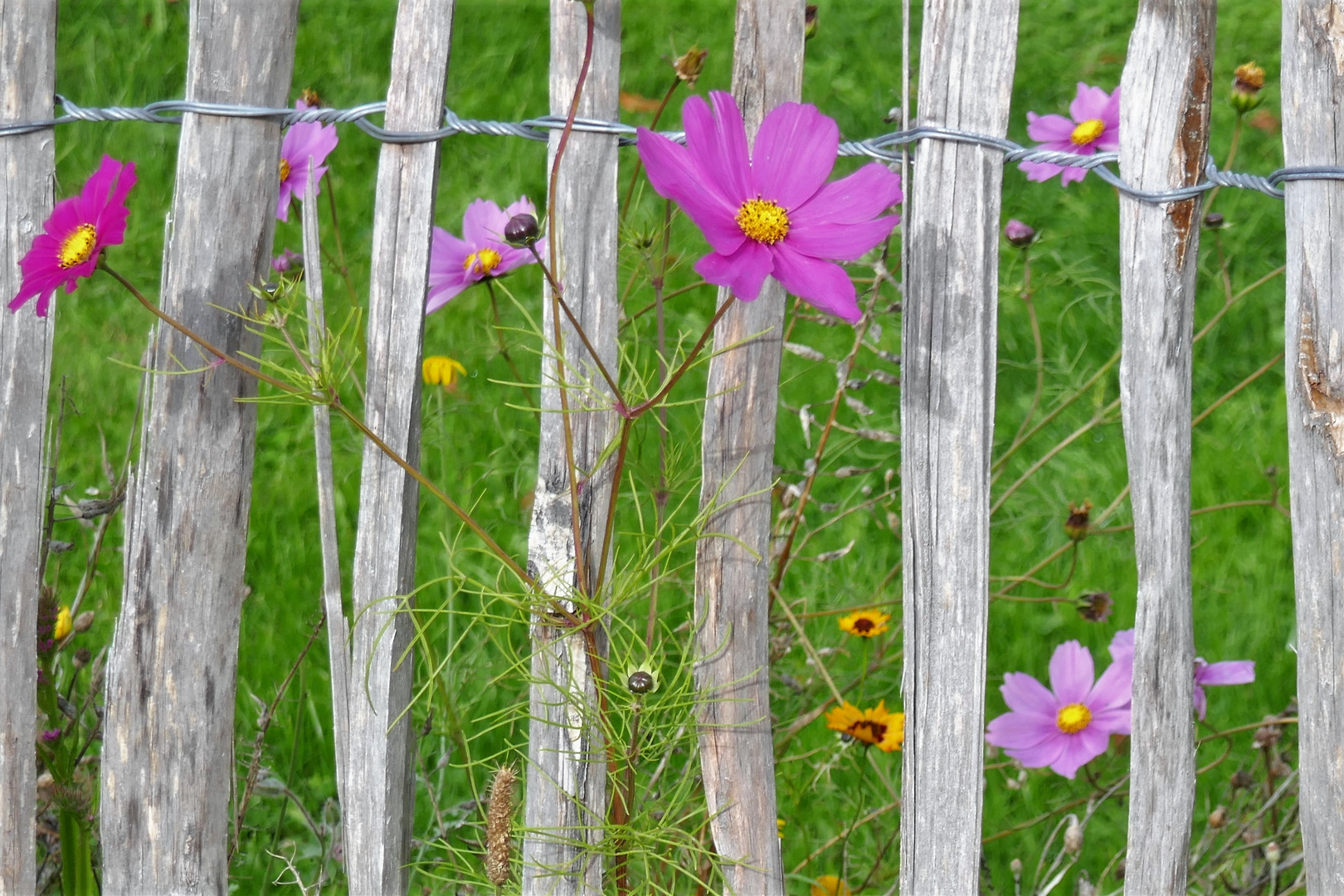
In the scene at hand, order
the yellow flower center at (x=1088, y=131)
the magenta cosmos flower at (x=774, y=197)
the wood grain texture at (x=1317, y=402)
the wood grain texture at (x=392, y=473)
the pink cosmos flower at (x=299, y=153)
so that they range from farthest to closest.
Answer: the yellow flower center at (x=1088, y=131), the pink cosmos flower at (x=299, y=153), the wood grain texture at (x=392, y=473), the wood grain texture at (x=1317, y=402), the magenta cosmos flower at (x=774, y=197)

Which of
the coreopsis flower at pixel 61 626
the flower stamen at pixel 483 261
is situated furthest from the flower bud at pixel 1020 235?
the coreopsis flower at pixel 61 626

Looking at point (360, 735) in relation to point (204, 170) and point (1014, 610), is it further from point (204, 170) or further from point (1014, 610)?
point (1014, 610)

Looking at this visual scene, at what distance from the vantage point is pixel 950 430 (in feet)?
3.74

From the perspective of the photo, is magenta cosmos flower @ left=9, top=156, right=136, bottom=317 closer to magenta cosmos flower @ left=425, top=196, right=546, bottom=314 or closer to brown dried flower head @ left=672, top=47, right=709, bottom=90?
magenta cosmos flower @ left=425, top=196, right=546, bottom=314

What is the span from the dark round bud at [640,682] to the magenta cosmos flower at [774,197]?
33 centimetres

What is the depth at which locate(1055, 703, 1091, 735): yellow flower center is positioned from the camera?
1.53 m

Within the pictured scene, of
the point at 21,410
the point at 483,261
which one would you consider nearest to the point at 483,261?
the point at 483,261

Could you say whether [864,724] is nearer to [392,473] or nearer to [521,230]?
[392,473]

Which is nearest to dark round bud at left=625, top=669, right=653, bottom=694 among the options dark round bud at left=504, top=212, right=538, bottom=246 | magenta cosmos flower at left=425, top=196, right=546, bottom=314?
dark round bud at left=504, top=212, right=538, bottom=246

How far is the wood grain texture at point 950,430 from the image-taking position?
1097 millimetres

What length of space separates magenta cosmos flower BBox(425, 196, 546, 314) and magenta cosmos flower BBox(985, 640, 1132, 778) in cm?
79

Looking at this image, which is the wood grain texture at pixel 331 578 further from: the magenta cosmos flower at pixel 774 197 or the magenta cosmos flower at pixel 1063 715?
the magenta cosmos flower at pixel 1063 715

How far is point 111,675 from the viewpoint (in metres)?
1.22

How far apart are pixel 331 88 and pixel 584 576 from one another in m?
2.53
